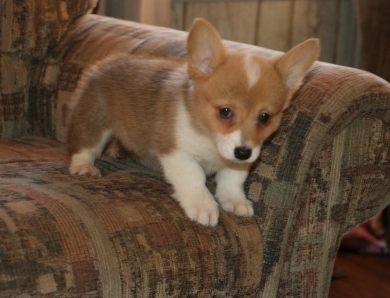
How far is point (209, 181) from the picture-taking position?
6.81 feet

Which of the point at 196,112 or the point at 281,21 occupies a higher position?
the point at 196,112

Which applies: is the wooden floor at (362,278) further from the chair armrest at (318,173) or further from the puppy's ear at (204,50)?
the puppy's ear at (204,50)

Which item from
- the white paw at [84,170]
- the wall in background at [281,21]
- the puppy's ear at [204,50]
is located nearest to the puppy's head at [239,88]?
the puppy's ear at [204,50]

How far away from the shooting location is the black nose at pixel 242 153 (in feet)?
5.55

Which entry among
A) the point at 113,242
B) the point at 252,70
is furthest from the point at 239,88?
the point at 113,242

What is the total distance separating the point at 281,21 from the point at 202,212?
1972mm

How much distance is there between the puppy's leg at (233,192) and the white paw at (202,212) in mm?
80

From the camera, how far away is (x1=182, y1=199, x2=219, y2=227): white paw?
1686mm

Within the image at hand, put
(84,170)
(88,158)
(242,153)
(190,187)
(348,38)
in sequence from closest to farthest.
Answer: (242,153)
(190,187)
(84,170)
(88,158)
(348,38)

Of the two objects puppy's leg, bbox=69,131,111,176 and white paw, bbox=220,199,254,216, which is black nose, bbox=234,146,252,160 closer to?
white paw, bbox=220,199,254,216

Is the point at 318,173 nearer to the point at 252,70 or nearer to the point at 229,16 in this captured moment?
the point at 252,70

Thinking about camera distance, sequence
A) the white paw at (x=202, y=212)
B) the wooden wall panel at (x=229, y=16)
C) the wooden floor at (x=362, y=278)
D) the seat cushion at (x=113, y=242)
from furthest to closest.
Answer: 1. the wooden wall panel at (x=229, y=16)
2. the wooden floor at (x=362, y=278)
3. the white paw at (x=202, y=212)
4. the seat cushion at (x=113, y=242)

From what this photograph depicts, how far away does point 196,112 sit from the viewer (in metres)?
1.83

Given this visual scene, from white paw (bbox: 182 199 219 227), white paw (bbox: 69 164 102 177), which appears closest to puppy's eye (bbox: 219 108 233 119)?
white paw (bbox: 182 199 219 227)
